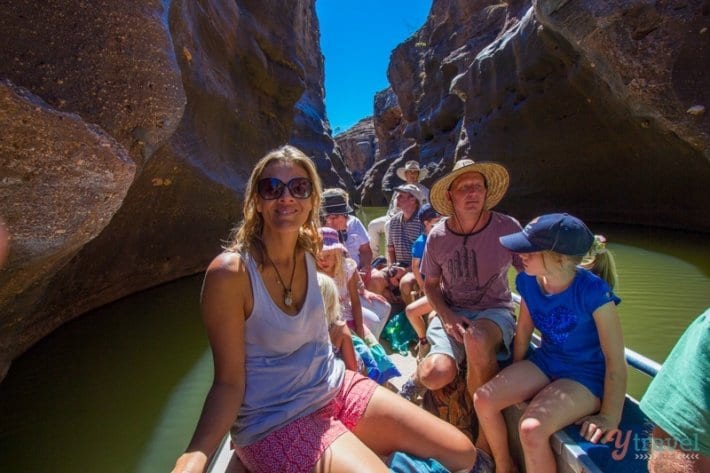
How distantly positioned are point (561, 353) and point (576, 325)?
17 centimetres

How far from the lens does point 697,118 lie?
6551 mm

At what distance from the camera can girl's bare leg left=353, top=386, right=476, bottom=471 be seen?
162cm

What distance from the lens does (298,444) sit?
143 cm

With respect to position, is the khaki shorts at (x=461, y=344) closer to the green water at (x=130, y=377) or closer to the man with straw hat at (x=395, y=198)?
the green water at (x=130, y=377)

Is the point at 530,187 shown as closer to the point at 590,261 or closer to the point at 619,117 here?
the point at 619,117

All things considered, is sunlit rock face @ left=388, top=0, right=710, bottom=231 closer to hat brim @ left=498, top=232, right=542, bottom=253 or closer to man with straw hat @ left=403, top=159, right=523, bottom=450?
man with straw hat @ left=403, top=159, right=523, bottom=450

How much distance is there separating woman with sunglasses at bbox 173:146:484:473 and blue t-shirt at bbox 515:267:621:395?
670mm

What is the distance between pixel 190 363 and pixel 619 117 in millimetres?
12079

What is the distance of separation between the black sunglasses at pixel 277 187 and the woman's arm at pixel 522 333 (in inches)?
54.0

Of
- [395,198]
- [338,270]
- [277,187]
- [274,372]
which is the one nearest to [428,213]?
[395,198]

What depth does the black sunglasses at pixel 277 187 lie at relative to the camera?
5.57 feet

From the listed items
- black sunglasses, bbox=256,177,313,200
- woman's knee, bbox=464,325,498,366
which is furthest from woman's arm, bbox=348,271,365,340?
black sunglasses, bbox=256,177,313,200

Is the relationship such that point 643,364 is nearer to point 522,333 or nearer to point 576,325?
point 576,325

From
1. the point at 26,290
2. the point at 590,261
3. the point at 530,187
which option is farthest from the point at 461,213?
the point at 530,187
